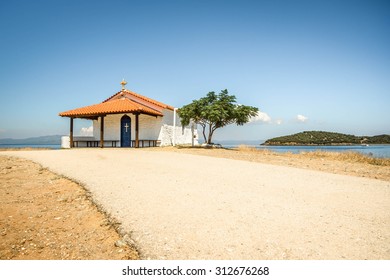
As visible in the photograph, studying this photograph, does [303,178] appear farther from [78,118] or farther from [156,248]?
[78,118]


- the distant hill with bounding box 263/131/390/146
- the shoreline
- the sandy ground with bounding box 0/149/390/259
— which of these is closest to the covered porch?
the shoreline

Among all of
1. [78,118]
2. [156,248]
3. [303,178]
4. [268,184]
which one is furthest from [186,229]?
[78,118]

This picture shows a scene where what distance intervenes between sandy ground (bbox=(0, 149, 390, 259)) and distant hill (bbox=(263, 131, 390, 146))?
53417mm

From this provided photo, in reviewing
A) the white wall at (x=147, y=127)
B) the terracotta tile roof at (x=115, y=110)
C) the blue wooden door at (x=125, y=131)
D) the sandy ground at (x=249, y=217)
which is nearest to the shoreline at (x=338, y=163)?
the sandy ground at (x=249, y=217)

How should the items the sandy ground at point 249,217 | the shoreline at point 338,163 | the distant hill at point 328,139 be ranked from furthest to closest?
the distant hill at point 328,139
the shoreline at point 338,163
the sandy ground at point 249,217

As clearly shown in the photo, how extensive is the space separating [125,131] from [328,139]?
4982 centimetres

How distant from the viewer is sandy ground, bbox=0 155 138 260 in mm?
2869

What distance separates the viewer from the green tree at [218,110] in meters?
20.0

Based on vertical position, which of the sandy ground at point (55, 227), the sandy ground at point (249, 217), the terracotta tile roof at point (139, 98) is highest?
the terracotta tile roof at point (139, 98)

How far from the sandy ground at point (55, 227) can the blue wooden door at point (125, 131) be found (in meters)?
16.9

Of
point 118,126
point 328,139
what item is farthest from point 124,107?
point 328,139

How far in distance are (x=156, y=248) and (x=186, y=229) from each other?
1.91 ft

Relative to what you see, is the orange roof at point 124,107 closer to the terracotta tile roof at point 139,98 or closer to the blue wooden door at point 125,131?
the terracotta tile roof at point 139,98
